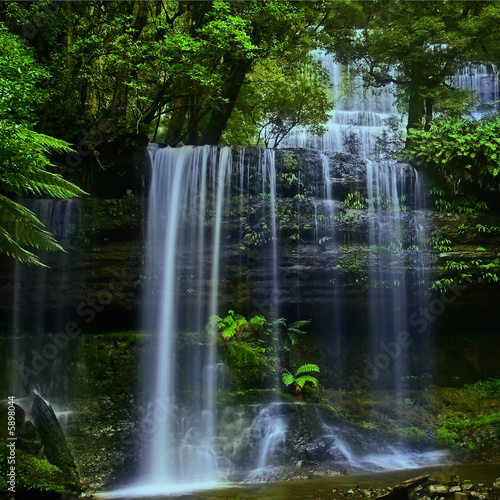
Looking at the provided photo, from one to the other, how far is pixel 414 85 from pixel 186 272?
8936mm

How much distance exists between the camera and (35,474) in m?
6.00

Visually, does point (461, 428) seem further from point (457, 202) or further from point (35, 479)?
point (35, 479)

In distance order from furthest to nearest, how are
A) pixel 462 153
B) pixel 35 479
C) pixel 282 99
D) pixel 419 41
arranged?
pixel 282 99
pixel 419 41
pixel 462 153
pixel 35 479

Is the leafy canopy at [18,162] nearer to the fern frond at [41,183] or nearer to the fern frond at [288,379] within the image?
the fern frond at [41,183]

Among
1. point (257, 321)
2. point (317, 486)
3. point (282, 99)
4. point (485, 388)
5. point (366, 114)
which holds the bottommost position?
point (317, 486)

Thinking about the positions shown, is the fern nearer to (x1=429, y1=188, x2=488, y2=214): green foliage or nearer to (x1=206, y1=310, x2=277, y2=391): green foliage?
(x1=206, y1=310, x2=277, y2=391): green foliage

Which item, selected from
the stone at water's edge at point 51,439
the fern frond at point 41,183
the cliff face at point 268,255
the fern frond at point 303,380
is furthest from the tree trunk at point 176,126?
the stone at water's edge at point 51,439

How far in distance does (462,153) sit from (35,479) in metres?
10.7

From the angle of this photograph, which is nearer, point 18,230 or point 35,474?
point 35,474

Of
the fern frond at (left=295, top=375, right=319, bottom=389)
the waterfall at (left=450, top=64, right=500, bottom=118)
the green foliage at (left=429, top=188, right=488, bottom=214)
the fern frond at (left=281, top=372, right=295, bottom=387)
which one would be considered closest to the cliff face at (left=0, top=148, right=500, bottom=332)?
the green foliage at (left=429, top=188, right=488, bottom=214)

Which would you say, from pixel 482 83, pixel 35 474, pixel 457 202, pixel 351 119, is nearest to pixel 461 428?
pixel 457 202

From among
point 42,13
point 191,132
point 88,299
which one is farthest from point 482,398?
point 42,13

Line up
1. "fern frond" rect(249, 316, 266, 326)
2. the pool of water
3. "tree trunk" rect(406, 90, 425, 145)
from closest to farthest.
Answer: the pool of water
"fern frond" rect(249, 316, 266, 326)
"tree trunk" rect(406, 90, 425, 145)

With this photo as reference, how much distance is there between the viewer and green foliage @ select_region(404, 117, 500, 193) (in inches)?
427
